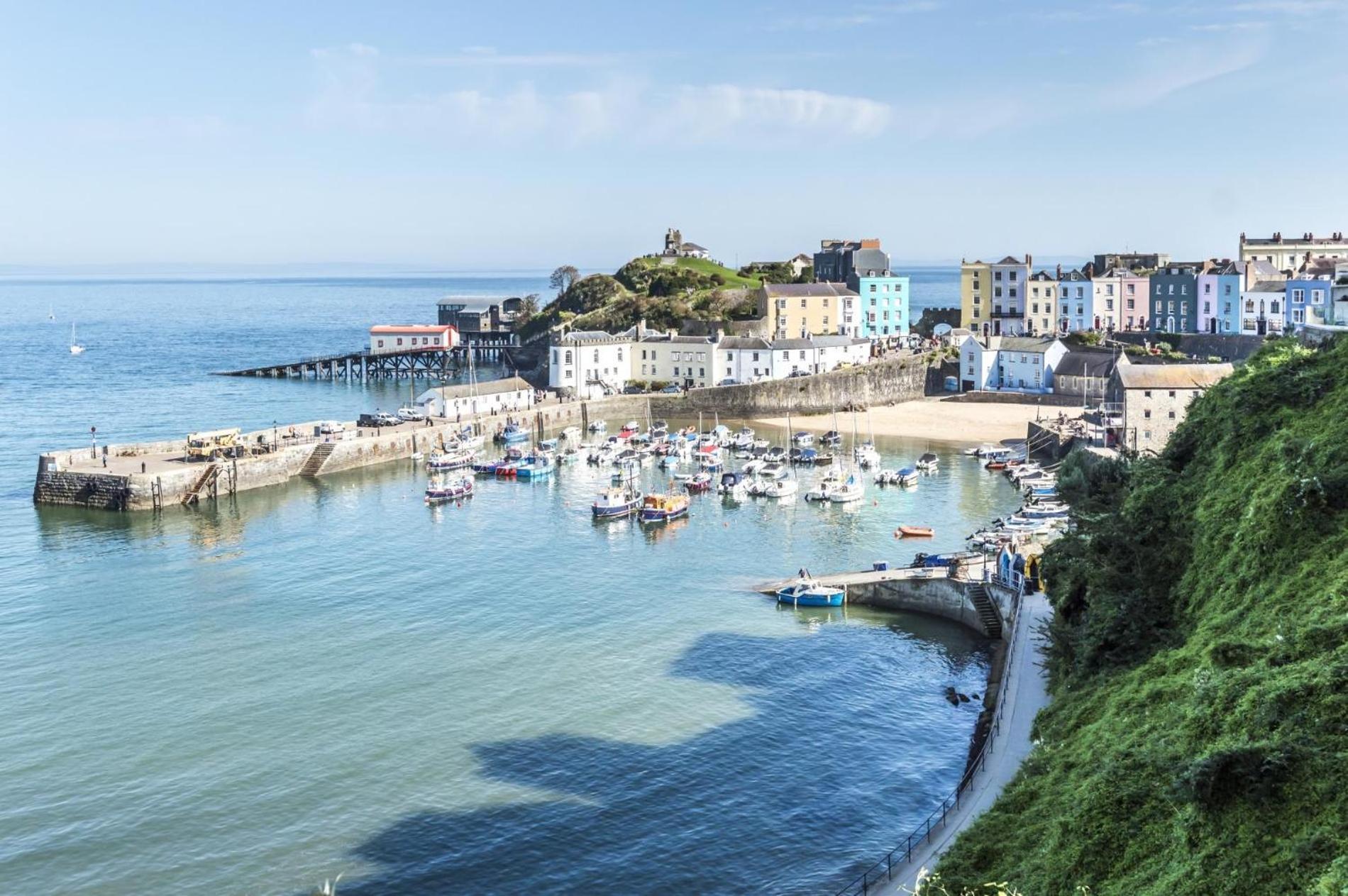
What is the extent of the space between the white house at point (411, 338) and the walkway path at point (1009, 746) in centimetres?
8320

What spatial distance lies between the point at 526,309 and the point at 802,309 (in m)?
38.8

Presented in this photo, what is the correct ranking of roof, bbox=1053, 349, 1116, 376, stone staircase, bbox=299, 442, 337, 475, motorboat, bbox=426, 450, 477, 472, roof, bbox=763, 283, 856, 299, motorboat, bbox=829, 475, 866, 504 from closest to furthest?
1. motorboat, bbox=829, 475, 866, 504
2. stone staircase, bbox=299, 442, 337, 475
3. motorboat, bbox=426, 450, 477, 472
4. roof, bbox=1053, 349, 1116, 376
5. roof, bbox=763, 283, 856, 299

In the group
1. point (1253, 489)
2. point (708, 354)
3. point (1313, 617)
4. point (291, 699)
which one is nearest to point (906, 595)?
point (1253, 489)

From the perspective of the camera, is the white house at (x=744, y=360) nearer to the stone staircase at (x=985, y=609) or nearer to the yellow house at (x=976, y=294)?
the yellow house at (x=976, y=294)

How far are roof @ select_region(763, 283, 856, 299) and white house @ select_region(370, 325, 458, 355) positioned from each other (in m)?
29.2

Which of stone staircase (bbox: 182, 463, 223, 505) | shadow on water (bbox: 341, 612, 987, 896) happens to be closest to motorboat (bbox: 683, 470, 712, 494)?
stone staircase (bbox: 182, 463, 223, 505)

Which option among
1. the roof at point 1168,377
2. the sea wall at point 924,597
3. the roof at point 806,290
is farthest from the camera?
the roof at point 806,290

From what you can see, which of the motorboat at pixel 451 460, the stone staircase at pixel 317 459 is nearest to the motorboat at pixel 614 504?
the motorboat at pixel 451 460

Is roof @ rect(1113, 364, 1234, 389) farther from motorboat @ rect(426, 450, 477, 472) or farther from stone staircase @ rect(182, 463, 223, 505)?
stone staircase @ rect(182, 463, 223, 505)

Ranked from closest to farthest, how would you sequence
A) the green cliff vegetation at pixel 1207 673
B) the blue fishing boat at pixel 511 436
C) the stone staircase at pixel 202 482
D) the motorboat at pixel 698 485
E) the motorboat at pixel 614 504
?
the green cliff vegetation at pixel 1207 673
the motorboat at pixel 614 504
the stone staircase at pixel 202 482
the motorboat at pixel 698 485
the blue fishing boat at pixel 511 436

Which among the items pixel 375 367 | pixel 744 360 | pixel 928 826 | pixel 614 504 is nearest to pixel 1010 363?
pixel 744 360

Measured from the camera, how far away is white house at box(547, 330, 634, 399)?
81.9 m

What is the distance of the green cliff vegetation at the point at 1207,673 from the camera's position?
13719 mm

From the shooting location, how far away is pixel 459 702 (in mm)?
28594
